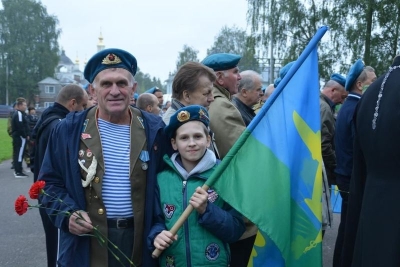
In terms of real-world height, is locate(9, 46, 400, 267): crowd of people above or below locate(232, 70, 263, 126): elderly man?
below

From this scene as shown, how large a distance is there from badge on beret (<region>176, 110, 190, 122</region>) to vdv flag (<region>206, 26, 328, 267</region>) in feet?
1.10

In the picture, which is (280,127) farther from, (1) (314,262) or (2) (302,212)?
(1) (314,262)

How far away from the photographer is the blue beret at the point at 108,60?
2.74 metres

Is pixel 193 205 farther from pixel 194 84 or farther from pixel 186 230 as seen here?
pixel 194 84

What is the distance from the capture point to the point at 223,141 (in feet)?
10.8

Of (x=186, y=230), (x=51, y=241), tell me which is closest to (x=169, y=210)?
(x=186, y=230)

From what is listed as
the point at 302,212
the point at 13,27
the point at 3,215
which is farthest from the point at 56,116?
the point at 13,27

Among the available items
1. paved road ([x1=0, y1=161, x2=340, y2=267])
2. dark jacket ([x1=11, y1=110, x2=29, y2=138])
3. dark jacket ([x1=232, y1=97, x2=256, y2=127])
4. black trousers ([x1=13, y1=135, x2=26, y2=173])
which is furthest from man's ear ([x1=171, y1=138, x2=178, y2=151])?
dark jacket ([x1=11, y1=110, x2=29, y2=138])

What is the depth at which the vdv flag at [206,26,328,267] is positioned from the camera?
261 centimetres

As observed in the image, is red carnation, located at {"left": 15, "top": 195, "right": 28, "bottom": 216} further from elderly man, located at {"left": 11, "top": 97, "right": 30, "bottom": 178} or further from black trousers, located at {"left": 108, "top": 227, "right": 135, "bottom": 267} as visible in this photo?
elderly man, located at {"left": 11, "top": 97, "right": 30, "bottom": 178}

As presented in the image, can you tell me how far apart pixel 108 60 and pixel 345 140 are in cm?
278

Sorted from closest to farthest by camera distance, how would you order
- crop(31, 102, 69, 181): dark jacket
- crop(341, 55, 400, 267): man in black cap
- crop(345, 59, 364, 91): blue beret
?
1. crop(341, 55, 400, 267): man in black cap
2. crop(31, 102, 69, 181): dark jacket
3. crop(345, 59, 364, 91): blue beret

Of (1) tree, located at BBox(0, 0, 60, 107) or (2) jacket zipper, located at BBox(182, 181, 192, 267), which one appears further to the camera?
(1) tree, located at BBox(0, 0, 60, 107)

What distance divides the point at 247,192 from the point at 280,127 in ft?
1.32
